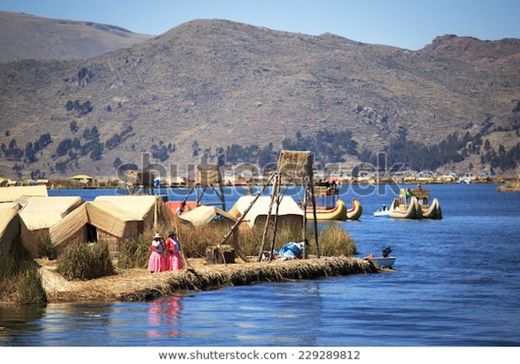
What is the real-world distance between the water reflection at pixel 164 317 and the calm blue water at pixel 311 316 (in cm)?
2

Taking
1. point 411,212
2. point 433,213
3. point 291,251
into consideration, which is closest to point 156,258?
point 291,251

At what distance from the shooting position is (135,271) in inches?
998

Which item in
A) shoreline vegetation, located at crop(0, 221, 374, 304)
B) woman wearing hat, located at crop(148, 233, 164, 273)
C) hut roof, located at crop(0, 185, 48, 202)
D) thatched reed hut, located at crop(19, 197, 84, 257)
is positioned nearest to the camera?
shoreline vegetation, located at crop(0, 221, 374, 304)

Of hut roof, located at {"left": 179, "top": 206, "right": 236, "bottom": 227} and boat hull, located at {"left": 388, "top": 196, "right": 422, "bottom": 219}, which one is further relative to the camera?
boat hull, located at {"left": 388, "top": 196, "right": 422, "bottom": 219}

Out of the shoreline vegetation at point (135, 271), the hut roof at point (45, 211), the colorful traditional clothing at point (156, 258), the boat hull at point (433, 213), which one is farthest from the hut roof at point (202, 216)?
the boat hull at point (433, 213)

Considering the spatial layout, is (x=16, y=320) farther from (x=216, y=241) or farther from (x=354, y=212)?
(x=354, y=212)

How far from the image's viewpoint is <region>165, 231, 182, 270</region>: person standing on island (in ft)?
82.5

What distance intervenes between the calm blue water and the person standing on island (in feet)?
5.10

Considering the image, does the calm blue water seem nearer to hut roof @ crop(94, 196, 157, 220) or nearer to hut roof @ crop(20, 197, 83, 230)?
hut roof @ crop(94, 196, 157, 220)

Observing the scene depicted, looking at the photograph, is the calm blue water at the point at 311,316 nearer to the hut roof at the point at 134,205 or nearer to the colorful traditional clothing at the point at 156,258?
the colorful traditional clothing at the point at 156,258

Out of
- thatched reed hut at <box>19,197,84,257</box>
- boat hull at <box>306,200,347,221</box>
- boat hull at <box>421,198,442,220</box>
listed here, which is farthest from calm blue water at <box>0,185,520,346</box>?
boat hull at <box>421,198,442,220</box>

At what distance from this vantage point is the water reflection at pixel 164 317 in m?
18.6
